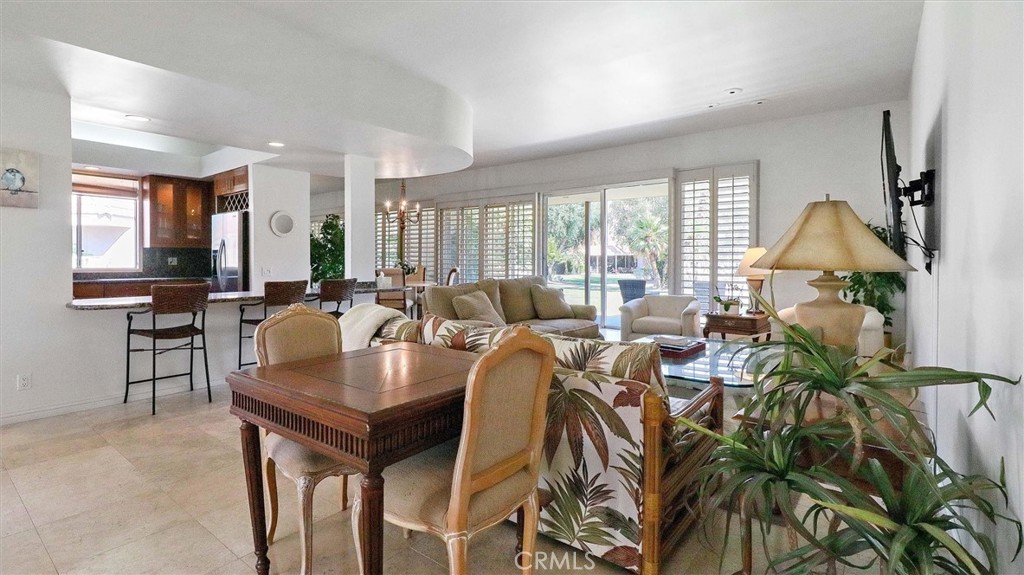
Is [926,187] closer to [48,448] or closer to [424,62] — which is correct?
[424,62]

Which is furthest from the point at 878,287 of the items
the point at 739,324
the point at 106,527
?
the point at 106,527

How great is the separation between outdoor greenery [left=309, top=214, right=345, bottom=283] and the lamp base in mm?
6416

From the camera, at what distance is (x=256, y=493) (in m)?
1.85

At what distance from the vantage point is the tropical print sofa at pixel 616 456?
69.2 inches

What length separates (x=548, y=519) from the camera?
80.9 inches

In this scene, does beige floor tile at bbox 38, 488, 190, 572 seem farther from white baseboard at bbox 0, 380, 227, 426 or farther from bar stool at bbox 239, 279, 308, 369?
bar stool at bbox 239, 279, 308, 369

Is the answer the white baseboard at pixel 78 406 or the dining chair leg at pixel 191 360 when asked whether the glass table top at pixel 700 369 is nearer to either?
the dining chair leg at pixel 191 360

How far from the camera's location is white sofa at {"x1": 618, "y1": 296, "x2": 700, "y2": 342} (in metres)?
5.41

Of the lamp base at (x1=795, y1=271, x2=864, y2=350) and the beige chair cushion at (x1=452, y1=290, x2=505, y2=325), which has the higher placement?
the lamp base at (x1=795, y1=271, x2=864, y2=350)

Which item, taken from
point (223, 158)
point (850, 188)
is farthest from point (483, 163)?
point (850, 188)

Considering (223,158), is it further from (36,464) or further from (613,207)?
(613,207)

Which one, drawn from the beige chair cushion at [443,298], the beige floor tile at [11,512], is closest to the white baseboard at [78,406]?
the beige floor tile at [11,512]

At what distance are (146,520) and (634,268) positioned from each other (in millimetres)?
6190

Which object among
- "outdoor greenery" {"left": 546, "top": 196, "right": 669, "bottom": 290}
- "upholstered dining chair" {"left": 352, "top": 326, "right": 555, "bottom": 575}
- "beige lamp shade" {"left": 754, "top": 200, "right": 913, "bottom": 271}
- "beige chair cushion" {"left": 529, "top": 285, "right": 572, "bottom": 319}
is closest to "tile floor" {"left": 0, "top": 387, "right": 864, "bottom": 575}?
"upholstered dining chair" {"left": 352, "top": 326, "right": 555, "bottom": 575}
